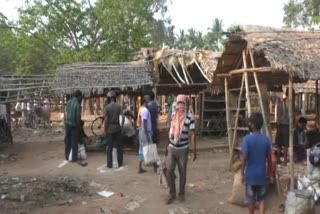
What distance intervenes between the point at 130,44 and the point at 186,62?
11614 mm

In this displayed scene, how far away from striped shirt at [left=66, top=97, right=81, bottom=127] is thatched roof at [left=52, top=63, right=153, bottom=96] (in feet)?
6.30

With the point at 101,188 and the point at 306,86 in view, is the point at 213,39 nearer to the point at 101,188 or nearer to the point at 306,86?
the point at 306,86

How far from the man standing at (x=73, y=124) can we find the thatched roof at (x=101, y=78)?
5.36 ft

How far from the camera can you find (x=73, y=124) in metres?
11.9

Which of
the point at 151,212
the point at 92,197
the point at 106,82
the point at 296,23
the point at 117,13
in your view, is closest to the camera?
the point at 151,212

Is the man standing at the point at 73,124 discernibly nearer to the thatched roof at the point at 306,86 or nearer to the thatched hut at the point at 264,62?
the thatched hut at the point at 264,62

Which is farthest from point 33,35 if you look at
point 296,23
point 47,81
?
point 296,23

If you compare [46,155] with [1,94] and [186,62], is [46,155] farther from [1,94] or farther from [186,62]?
[186,62]

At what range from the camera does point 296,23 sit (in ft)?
107

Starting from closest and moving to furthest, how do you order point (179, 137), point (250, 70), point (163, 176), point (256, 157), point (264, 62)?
point (256, 157), point (179, 137), point (163, 176), point (250, 70), point (264, 62)

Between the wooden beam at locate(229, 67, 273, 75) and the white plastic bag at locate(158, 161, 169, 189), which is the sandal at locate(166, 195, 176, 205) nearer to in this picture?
the white plastic bag at locate(158, 161, 169, 189)

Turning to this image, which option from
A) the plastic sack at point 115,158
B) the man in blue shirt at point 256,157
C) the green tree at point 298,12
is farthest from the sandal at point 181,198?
the green tree at point 298,12

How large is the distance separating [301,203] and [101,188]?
4.06 metres

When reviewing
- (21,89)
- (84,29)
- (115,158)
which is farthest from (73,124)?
(84,29)
